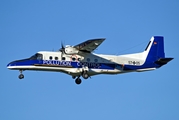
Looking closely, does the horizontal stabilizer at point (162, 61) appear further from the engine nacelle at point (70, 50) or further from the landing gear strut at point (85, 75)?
the engine nacelle at point (70, 50)

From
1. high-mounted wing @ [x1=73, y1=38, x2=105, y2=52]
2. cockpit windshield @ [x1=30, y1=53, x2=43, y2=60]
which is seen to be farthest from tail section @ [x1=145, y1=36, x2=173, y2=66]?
cockpit windshield @ [x1=30, y1=53, x2=43, y2=60]

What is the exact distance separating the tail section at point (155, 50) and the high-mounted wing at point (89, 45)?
5762 millimetres

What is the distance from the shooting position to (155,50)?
31969 mm

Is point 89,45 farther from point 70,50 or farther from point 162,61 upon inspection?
point 162,61

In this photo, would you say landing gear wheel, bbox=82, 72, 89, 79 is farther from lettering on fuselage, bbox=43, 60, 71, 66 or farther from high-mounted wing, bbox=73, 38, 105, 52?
high-mounted wing, bbox=73, 38, 105, 52

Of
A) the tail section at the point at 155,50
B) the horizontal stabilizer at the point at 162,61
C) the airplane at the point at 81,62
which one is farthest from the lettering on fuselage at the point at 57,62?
the horizontal stabilizer at the point at 162,61

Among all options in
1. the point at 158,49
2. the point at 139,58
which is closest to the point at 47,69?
the point at 139,58

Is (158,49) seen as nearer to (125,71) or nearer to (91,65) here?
(125,71)

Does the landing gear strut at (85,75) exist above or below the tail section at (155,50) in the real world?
below

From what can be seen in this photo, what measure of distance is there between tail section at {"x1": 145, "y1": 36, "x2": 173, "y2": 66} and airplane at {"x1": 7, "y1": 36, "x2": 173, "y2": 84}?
2.87 feet

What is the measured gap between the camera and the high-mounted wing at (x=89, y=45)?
88.1ft

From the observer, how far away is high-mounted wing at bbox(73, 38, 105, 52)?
26856 millimetres

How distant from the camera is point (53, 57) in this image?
2792 centimetres

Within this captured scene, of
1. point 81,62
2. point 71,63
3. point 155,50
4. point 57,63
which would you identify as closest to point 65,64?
point 71,63
